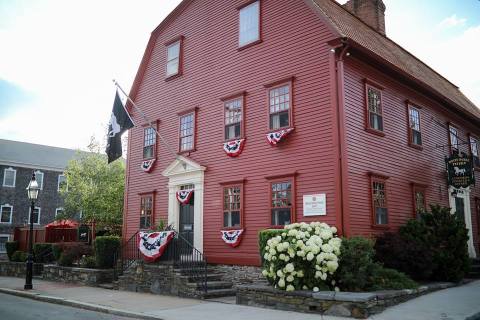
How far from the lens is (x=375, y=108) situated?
47.4 ft

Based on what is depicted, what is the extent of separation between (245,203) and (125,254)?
Result: 5851 mm

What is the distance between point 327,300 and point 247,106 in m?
7.52

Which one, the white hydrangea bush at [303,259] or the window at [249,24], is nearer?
the white hydrangea bush at [303,259]

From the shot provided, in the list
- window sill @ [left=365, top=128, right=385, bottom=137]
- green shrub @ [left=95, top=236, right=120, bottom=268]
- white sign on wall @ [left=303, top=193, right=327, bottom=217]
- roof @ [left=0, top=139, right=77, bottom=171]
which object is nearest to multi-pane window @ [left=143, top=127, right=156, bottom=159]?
green shrub @ [left=95, top=236, right=120, bottom=268]

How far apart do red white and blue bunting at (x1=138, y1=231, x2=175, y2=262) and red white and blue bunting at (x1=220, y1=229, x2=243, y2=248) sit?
171cm

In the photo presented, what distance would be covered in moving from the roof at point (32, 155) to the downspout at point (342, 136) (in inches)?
1367

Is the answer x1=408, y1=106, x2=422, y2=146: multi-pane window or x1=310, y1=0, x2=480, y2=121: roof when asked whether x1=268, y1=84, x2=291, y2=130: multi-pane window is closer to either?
x1=310, y1=0, x2=480, y2=121: roof

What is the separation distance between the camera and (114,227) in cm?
2867

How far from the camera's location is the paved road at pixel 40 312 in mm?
10195

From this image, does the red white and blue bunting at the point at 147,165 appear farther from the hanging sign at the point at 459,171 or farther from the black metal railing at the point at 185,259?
the hanging sign at the point at 459,171

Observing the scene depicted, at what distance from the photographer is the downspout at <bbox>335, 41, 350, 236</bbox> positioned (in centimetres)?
1194

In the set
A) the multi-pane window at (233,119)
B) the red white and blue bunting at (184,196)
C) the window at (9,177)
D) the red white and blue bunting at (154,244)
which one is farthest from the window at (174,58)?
the window at (9,177)

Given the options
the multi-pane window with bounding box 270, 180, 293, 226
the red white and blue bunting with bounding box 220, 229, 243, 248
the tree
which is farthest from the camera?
the tree

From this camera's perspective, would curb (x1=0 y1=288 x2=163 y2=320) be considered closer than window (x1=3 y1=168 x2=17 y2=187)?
Yes
